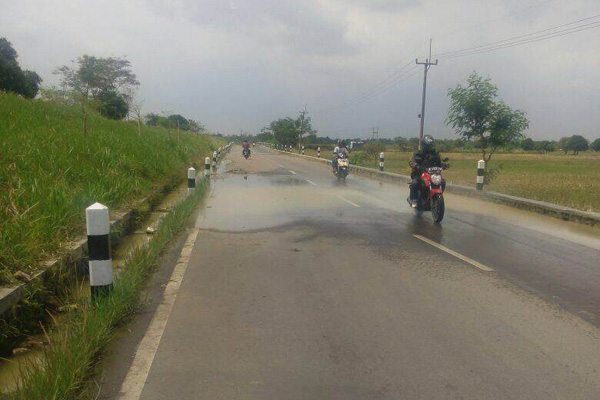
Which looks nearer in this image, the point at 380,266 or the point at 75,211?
the point at 380,266

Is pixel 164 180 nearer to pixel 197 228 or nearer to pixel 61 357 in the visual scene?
pixel 197 228

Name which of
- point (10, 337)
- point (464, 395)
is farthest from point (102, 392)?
point (464, 395)

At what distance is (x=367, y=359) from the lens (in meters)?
3.50

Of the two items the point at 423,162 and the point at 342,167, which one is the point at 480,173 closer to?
the point at 423,162

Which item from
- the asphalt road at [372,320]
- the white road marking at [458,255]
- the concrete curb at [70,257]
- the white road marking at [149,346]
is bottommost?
the white road marking at [149,346]

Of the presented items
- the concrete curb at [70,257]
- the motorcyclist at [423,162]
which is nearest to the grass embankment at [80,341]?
the concrete curb at [70,257]

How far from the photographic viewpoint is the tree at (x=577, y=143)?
109 metres

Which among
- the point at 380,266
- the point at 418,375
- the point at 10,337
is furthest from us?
the point at 380,266

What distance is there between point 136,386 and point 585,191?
15937mm

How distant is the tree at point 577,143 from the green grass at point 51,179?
11342cm

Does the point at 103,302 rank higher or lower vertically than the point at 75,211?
lower

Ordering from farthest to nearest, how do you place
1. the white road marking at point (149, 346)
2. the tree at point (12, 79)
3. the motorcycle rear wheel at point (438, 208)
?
the tree at point (12, 79) → the motorcycle rear wheel at point (438, 208) → the white road marking at point (149, 346)

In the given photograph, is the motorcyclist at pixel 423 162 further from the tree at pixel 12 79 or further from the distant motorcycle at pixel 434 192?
the tree at pixel 12 79

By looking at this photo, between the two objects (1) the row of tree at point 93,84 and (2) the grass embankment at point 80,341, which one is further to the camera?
(1) the row of tree at point 93,84
